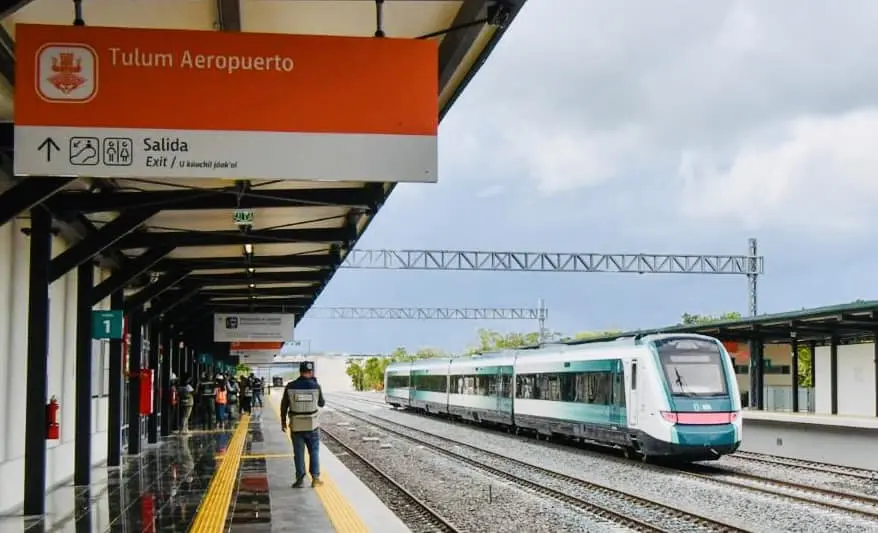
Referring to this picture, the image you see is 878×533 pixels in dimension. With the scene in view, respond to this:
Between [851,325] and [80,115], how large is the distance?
22.7m

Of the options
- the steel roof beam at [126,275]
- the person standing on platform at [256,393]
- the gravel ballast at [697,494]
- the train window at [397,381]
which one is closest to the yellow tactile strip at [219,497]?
the steel roof beam at [126,275]

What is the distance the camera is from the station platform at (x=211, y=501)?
9.73m

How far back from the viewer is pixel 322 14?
6727 mm

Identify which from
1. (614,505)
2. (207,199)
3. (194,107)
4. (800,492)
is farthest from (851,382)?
(194,107)

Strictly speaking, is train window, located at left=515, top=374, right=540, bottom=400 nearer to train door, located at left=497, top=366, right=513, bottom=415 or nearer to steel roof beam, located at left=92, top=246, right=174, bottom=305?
train door, located at left=497, top=366, right=513, bottom=415

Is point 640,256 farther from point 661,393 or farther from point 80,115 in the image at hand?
point 80,115

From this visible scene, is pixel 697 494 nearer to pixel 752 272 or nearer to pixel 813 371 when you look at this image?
pixel 813 371

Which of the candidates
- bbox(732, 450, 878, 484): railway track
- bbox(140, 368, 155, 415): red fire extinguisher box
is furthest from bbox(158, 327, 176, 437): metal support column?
bbox(732, 450, 878, 484): railway track

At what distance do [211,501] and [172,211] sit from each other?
3654mm

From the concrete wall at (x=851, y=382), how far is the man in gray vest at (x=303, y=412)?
1789cm

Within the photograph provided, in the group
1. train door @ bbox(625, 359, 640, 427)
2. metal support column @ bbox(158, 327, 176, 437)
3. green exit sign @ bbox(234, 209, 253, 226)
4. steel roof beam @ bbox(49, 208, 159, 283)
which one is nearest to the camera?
steel roof beam @ bbox(49, 208, 159, 283)

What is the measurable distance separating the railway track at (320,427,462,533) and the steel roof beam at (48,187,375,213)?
146 inches

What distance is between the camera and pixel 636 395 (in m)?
18.6

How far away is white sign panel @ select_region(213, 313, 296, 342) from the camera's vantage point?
82.7 ft
